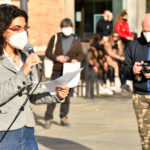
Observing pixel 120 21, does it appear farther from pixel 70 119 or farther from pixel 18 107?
pixel 18 107

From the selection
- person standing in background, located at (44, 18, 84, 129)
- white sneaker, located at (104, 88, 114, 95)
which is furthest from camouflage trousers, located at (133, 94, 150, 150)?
white sneaker, located at (104, 88, 114, 95)

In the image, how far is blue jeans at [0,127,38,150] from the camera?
15.1 feet

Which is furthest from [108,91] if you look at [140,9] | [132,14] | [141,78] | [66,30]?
[141,78]

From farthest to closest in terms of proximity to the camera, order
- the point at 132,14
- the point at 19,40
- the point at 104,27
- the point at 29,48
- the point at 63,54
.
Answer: the point at 132,14, the point at 104,27, the point at 63,54, the point at 19,40, the point at 29,48

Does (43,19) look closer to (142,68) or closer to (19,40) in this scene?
(142,68)

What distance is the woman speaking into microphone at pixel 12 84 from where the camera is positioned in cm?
451

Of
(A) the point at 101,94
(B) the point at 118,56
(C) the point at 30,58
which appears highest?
(C) the point at 30,58

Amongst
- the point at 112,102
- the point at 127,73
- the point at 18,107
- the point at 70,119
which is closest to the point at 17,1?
the point at 112,102

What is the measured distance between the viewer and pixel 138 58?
660 centimetres

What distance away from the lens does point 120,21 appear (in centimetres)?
1578

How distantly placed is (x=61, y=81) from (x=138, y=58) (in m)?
2.18

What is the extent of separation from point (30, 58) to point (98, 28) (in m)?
11.5

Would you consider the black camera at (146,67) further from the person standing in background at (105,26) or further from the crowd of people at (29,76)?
the person standing in background at (105,26)

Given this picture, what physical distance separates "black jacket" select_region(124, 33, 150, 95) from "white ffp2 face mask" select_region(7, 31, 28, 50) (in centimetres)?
224
